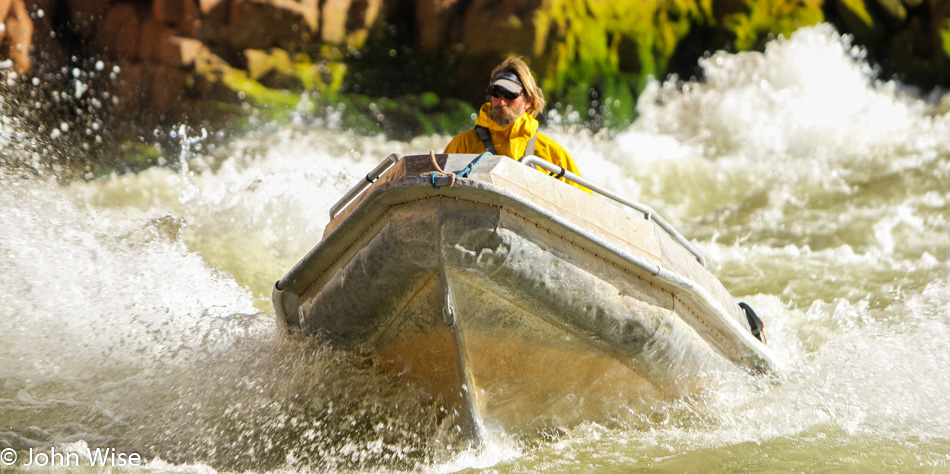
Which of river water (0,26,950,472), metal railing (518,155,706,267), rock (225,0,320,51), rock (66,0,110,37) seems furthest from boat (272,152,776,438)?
rock (66,0,110,37)

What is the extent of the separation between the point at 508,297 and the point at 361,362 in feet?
2.70

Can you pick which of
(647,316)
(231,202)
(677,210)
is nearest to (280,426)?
(647,316)

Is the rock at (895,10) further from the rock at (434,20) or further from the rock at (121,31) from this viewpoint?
the rock at (121,31)

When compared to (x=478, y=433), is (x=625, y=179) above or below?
above

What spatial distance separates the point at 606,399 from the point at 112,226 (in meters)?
3.93

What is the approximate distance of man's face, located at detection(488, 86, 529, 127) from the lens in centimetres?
400

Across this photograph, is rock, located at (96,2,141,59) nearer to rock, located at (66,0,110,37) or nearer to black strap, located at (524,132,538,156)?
rock, located at (66,0,110,37)

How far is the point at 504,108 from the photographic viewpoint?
159 inches

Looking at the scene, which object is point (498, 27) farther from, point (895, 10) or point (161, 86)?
point (895, 10)

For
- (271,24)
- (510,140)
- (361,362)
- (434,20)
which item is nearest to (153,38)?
(271,24)

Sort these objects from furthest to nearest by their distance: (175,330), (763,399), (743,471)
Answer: (175,330) → (763,399) → (743,471)

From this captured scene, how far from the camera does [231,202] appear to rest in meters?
6.66

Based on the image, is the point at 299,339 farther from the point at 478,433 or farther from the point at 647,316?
the point at 647,316

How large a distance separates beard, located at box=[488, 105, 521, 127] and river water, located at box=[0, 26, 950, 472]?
148cm
